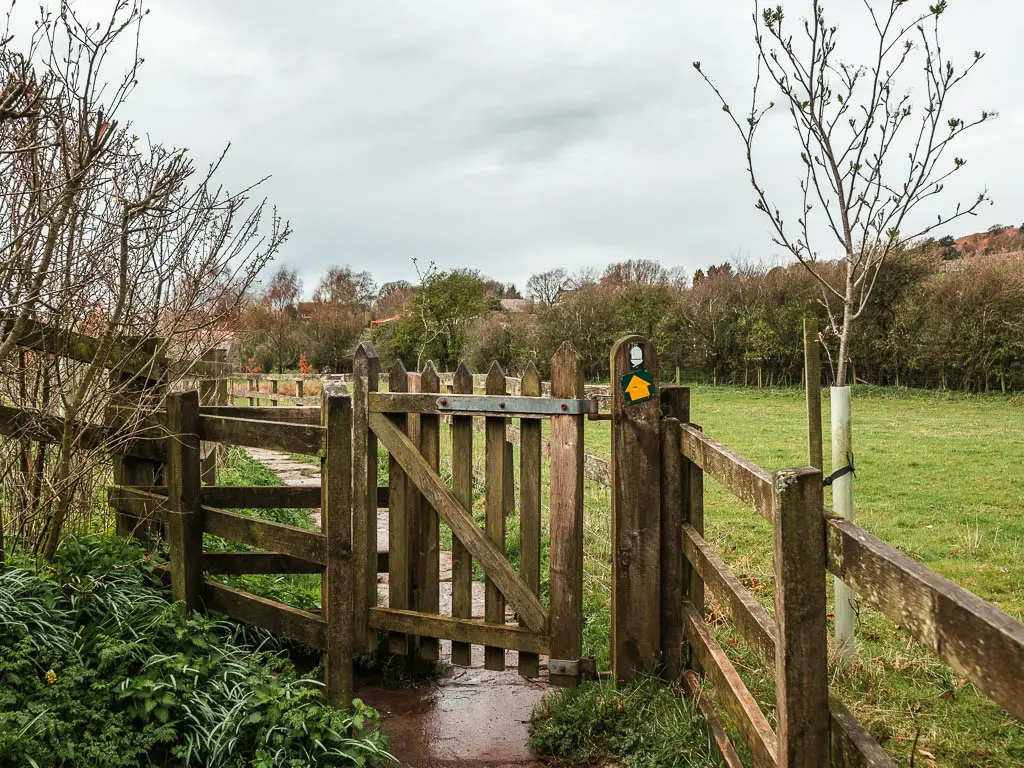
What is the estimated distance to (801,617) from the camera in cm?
210

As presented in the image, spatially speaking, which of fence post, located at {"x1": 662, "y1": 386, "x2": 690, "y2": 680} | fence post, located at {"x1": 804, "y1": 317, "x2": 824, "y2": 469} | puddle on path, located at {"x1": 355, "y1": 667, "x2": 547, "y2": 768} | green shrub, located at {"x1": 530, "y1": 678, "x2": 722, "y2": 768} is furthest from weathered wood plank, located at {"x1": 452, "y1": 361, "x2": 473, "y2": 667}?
fence post, located at {"x1": 804, "y1": 317, "x2": 824, "y2": 469}

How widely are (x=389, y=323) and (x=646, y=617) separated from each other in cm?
3807

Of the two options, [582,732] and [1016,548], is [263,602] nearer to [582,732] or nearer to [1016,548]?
[582,732]

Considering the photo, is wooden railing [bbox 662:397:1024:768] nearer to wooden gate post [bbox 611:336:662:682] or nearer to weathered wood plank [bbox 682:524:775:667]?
weathered wood plank [bbox 682:524:775:667]

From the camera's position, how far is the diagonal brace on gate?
152 inches

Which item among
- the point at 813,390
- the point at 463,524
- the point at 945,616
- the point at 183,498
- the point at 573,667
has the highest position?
the point at 813,390

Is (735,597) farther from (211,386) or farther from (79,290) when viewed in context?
(211,386)

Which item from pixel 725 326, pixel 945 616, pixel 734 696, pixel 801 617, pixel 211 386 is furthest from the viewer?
pixel 725 326

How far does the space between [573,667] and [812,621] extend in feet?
6.37

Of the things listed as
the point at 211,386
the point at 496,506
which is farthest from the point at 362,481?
the point at 211,386

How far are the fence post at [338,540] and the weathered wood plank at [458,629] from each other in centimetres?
28

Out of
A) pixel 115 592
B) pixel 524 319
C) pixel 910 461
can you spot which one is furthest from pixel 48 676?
pixel 524 319

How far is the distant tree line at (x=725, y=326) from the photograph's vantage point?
26.1 metres

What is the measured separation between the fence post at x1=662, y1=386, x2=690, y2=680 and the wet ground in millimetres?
789
